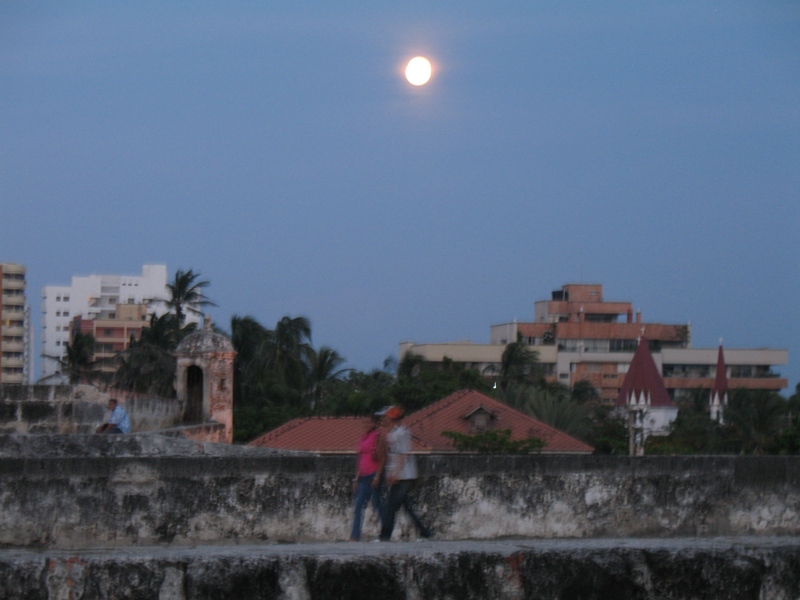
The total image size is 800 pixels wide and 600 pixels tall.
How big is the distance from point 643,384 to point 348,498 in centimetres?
6704

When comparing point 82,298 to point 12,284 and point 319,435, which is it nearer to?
point 12,284

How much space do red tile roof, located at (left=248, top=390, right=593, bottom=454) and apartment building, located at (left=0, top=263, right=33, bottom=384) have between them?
66113mm

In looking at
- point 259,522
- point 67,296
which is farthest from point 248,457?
point 67,296

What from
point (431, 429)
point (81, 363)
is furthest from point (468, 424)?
point (81, 363)

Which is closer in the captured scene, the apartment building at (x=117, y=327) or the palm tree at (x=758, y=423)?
the palm tree at (x=758, y=423)

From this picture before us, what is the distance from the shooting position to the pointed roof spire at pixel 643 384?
72062 mm

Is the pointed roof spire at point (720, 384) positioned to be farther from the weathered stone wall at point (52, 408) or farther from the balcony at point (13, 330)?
the weathered stone wall at point (52, 408)

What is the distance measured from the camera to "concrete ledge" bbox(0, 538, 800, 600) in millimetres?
4160

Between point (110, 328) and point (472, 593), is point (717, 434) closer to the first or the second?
point (472, 593)

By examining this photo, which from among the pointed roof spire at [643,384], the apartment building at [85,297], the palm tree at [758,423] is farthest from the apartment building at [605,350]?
the palm tree at [758,423]

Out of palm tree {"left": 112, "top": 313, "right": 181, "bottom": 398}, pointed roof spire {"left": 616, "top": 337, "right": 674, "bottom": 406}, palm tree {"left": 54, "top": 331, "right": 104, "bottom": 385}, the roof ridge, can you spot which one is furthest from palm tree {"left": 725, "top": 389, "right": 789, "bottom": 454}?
palm tree {"left": 54, "top": 331, "right": 104, "bottom": 385}

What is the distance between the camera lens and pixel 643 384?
7238 centimetres

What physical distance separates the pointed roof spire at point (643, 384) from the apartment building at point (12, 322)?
160ft

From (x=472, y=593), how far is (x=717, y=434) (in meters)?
43.5
